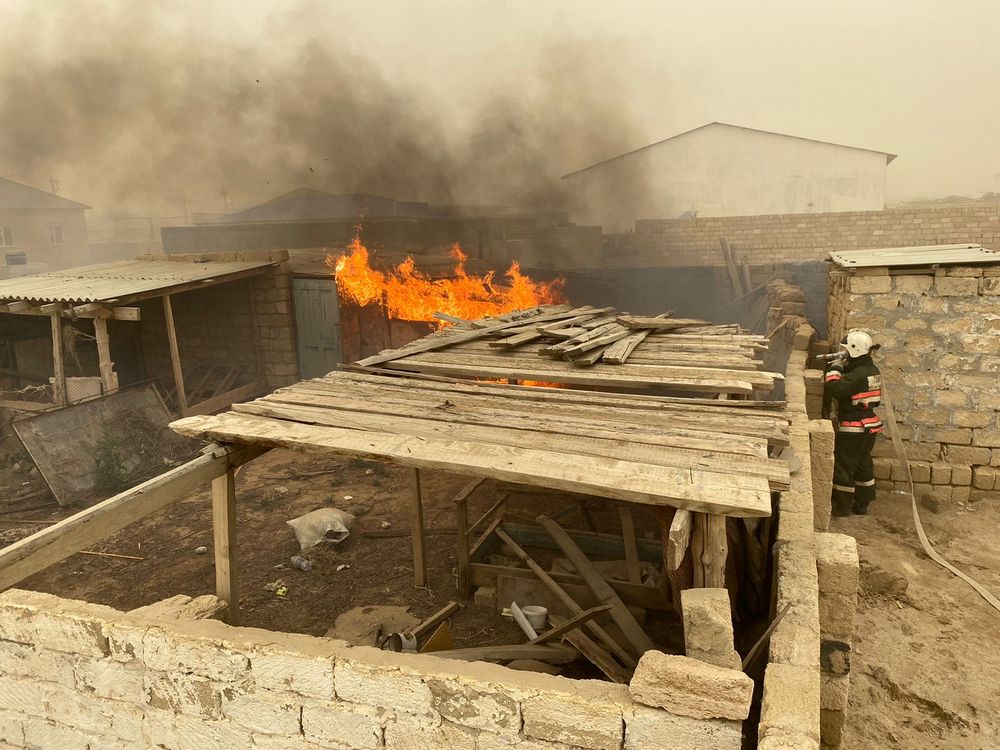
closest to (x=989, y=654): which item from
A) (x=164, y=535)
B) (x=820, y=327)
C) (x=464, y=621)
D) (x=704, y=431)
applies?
(x=704, y=431)

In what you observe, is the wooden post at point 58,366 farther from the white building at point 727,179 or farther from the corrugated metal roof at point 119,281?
the white building at point 727,179

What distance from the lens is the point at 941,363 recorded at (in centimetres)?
730

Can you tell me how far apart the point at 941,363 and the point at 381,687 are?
23.8ft

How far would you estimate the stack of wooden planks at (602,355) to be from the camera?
16.8 ft

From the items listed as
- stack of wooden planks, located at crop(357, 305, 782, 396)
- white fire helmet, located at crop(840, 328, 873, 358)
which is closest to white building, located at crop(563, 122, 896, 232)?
white fire helmet, located at crop(840, 328, 873, 358)

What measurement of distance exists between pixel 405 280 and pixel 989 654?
35.1ft

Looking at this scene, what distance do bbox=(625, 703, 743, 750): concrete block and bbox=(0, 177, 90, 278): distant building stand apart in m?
41.8

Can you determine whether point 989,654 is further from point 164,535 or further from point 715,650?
point 164,535

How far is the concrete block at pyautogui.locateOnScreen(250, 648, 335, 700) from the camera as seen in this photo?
9.36 ft

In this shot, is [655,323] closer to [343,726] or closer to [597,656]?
[597,656]

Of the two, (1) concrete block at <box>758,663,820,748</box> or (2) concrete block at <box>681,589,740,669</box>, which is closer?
(1) concrete block at <box>758,663,820,748</box>

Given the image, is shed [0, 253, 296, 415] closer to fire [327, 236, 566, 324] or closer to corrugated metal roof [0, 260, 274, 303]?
corrugated metal roof [0, 260, 274, 303]

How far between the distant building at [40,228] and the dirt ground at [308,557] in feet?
114

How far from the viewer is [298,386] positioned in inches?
197
